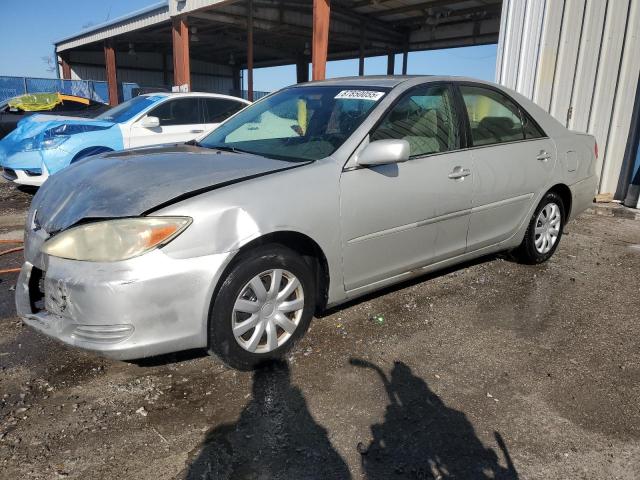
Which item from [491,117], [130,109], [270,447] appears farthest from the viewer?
[130,109]

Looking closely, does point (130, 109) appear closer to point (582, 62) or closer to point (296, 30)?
point (582, 62)

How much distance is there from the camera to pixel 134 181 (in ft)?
8.71

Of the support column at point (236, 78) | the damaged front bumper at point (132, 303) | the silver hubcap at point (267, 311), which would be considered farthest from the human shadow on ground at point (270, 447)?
the support column at point (236, 78)

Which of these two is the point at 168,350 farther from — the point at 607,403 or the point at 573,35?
the point at 573,35

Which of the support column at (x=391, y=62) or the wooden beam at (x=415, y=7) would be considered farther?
the support column at (x=391, y=62)

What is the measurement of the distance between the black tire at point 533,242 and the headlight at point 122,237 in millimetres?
3145

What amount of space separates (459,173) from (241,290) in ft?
5.92

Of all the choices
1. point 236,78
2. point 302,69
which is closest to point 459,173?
point 302,69

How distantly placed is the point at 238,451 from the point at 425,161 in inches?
82.9

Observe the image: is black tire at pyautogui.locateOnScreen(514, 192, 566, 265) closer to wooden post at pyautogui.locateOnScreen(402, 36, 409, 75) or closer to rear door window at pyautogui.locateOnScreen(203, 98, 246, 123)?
rear door window at pyautogui.locateOnScreen(203, 98, 246, 123)

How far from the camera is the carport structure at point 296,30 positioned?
50.0 feet

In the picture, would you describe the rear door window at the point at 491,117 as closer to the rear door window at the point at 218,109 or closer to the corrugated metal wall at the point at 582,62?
the corrugated metal wall at the point at 582,62

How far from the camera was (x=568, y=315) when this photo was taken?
368 centimetres

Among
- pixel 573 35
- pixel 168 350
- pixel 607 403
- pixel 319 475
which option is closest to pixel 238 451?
pixel 319 475
